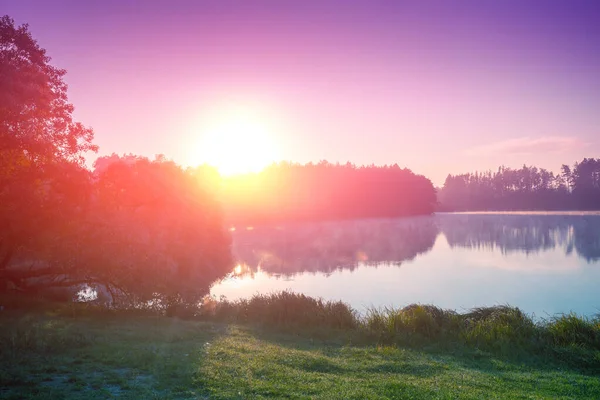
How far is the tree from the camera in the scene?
16.9 metres

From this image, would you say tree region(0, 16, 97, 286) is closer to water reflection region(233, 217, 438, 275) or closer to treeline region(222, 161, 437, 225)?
water reflection region(233, 217, 438, 275)

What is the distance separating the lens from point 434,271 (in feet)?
140

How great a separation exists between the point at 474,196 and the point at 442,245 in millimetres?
135626

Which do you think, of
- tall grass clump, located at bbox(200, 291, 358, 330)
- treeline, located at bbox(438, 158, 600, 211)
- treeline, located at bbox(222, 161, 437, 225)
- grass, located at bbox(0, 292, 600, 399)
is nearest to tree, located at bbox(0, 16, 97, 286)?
grass, located at bbox(0, 292, 600, 399)

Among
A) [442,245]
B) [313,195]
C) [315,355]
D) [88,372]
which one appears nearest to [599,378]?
[315,355]

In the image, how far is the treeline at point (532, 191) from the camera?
156500 millimetres

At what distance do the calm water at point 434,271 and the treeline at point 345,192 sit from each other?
82940 millimetres

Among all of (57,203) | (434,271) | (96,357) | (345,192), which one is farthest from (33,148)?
(345,192)

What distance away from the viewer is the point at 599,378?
12516mm

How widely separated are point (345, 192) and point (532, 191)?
75118 mm

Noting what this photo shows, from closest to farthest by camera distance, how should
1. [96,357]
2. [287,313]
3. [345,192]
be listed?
[96,357] → [287,313] → [345,192]

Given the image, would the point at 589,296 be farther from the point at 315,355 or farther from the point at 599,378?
the point at 315,355

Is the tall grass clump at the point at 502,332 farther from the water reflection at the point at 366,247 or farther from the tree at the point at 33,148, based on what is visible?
the water reflection at the point at 366,247

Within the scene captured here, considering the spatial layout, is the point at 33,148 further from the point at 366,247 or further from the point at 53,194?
the point at 366,247
